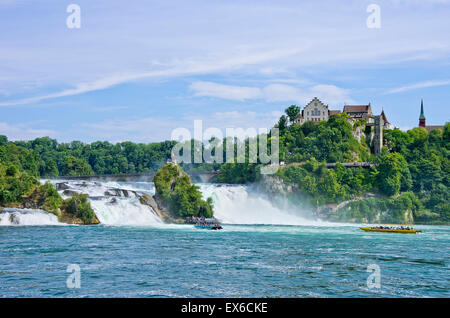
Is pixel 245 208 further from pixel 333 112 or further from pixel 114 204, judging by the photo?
pixel 333 112

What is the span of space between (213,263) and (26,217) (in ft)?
95.7

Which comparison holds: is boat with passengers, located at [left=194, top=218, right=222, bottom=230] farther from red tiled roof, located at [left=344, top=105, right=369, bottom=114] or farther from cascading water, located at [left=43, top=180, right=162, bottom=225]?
red tiled roof, located at [left=344, top=105, right=369, bottom=114]

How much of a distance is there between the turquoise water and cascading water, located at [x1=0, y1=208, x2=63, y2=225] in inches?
170

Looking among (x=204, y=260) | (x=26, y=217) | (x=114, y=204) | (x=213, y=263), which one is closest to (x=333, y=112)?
(x=114, y=204)

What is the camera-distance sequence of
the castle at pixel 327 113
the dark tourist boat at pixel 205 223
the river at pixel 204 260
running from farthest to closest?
the castle at pixel 327 113 < the dark tourist boat at pixel 205 223 < the river at pixel 204 260

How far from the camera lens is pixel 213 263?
32.2 m

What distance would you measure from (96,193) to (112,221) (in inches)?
225

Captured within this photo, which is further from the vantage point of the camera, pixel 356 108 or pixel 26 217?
pixel 356 108

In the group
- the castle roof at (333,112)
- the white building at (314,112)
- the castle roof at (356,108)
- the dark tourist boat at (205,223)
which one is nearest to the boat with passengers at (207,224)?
the dark tourist boat at (205,223)

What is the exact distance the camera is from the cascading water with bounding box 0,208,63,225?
52906mm

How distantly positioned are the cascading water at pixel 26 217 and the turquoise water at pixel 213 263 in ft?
14.1

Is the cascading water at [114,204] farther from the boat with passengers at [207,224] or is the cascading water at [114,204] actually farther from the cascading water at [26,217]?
the boat with passengers at [207,224]

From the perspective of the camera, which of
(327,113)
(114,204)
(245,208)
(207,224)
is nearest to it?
(207,224)

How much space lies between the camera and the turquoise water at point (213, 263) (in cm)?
2519
